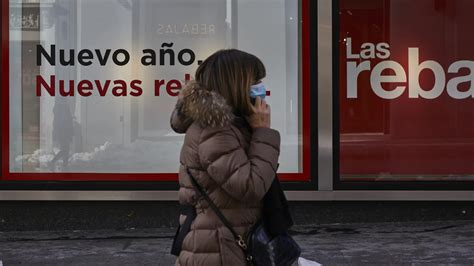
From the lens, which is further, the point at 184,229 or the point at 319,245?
the point at 319,245

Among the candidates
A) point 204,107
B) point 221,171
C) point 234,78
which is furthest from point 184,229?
point 234,78

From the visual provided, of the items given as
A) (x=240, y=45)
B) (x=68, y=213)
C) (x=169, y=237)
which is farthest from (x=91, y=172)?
(x=240, y=45)

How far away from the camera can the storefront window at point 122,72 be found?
7418 millimetres

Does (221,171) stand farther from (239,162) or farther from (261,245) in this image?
(261,245)

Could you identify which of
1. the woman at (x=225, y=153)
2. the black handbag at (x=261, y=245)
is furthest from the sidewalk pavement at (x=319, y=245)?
the woman at (x=225, y=153)

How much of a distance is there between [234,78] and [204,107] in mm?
185

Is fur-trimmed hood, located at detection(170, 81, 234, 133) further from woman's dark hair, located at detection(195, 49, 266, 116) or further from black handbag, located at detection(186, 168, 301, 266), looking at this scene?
black handbag, located at detection(186, 168, 301, 266)

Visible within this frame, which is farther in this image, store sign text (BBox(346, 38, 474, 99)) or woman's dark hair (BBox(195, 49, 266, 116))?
store sign text (BBox(346, 38, 474, 99))

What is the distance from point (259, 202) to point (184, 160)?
37cm

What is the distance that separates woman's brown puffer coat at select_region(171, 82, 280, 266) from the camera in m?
2.76

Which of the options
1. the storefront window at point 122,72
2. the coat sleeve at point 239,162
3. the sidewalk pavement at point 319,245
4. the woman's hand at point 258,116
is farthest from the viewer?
the storefront window at point 122,72

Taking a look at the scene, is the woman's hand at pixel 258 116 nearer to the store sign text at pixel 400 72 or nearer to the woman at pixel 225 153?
the woman at pixel 225 153

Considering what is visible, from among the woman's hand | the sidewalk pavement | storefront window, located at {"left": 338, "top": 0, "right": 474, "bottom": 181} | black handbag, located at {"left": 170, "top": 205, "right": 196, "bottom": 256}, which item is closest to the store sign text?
storefront window, located at {"left": 338, "top": 0, "right": 474, "bottom": 181}

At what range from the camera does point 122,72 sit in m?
7.43
